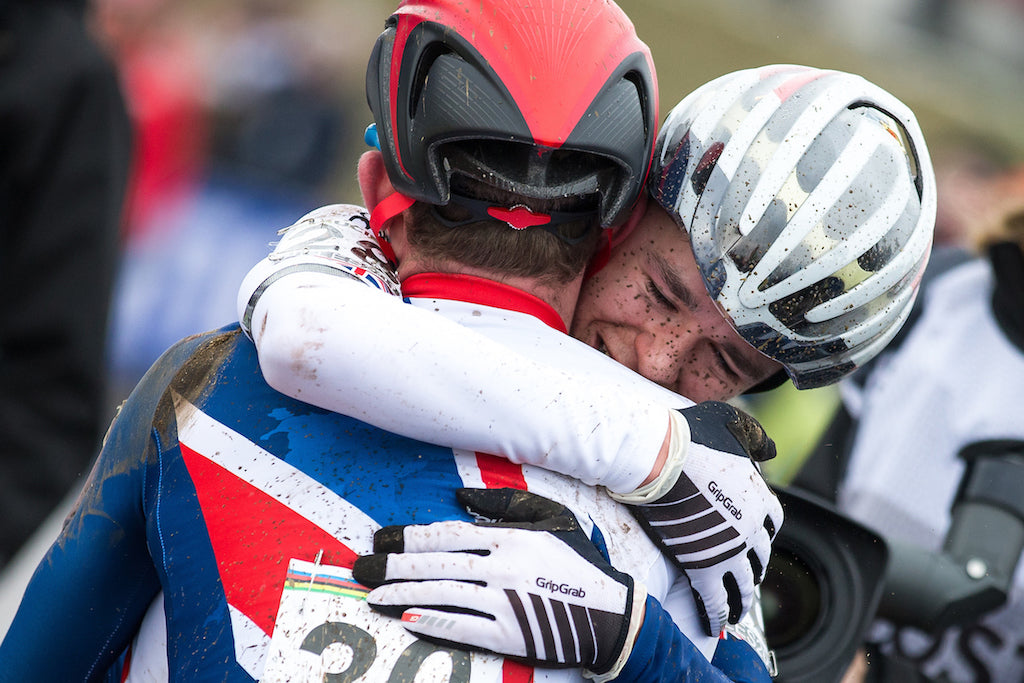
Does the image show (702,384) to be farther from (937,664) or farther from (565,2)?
(937,664)

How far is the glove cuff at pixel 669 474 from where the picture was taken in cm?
166

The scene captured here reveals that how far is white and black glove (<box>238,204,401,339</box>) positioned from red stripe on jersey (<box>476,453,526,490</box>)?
357mm

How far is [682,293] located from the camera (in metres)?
2.12

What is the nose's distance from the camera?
6.95 ft

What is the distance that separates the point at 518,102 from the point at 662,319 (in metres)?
0.61

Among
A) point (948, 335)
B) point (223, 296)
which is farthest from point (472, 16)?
point (223, 296)

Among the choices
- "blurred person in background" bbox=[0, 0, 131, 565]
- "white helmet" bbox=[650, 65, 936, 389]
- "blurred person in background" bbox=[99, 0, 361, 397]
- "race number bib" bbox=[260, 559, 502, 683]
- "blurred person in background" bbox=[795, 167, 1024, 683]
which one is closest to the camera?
"race number bib" bbox=[260, 559, 502, 683]

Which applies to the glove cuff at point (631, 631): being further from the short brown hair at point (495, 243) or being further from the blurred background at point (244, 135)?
the blurred background at point (244, 135)

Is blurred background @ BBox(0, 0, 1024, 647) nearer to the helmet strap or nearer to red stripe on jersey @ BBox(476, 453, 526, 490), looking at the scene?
the helmet strap

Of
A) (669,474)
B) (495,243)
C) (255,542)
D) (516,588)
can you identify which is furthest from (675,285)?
(255,542)

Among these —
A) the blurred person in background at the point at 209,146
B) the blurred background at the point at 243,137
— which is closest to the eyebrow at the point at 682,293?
the blurred background at the point at 243,137

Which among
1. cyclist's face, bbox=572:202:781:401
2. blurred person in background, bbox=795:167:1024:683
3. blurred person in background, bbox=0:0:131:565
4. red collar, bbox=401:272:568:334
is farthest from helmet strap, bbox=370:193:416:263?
blurred person in background, bbox=795:167:1024:683

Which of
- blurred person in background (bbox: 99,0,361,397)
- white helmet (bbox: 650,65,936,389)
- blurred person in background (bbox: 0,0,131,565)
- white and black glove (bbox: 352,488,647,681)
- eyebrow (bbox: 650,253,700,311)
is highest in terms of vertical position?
white helmet (bbox: 650,65,936,389)

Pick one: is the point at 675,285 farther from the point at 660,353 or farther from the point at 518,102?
the point at 518,102
